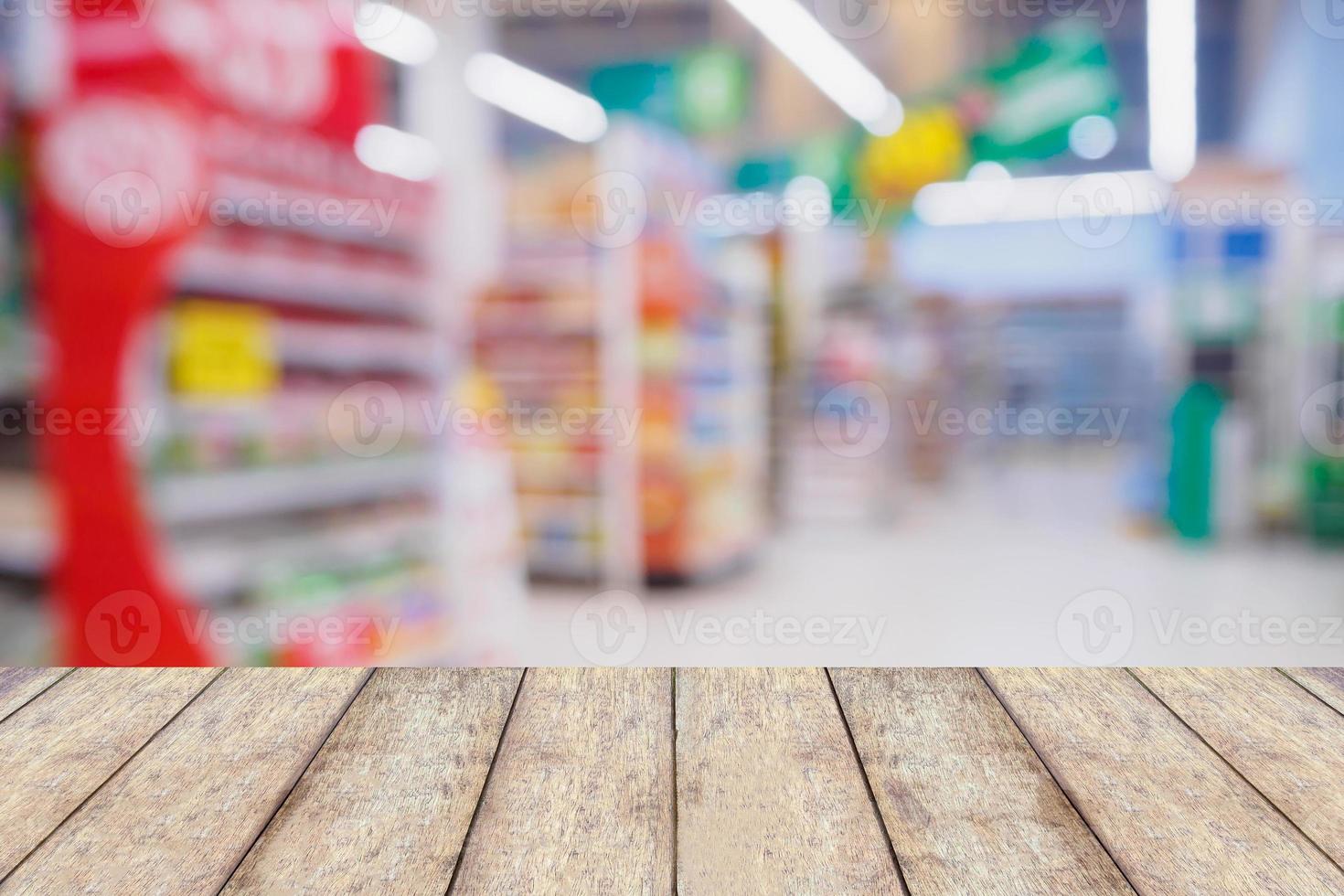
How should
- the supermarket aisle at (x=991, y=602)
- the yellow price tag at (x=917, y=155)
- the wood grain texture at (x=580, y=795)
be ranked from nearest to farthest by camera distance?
the wood grain texture at (x=580, y=795) → the supermarket aisle at (x=991, y=602) → the yellow price tag at (x=917, y=155)

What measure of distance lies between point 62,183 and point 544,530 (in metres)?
1.94

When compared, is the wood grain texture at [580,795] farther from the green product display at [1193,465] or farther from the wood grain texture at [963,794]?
the green product display at [1193,465]

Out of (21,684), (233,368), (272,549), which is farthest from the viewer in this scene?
(272,549)

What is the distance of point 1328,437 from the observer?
3.62 metres

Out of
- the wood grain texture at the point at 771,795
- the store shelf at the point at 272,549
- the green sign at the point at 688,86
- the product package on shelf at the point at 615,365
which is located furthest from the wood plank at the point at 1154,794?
the product package on shelf at the point at 615,365

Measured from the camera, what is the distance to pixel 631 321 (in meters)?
3.32

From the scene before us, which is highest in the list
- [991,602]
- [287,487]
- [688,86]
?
[688,86]

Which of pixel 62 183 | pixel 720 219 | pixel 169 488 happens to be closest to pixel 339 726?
pixel 169 488

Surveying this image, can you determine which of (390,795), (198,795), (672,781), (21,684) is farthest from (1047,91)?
(21,684)

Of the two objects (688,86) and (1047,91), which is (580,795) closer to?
(688,86)

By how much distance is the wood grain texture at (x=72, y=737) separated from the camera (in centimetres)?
111

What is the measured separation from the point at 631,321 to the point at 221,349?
5.20 feet

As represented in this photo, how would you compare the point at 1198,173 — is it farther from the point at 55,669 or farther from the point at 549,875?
the point at 55,669

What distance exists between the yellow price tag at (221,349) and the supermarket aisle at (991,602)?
2.88 ft
